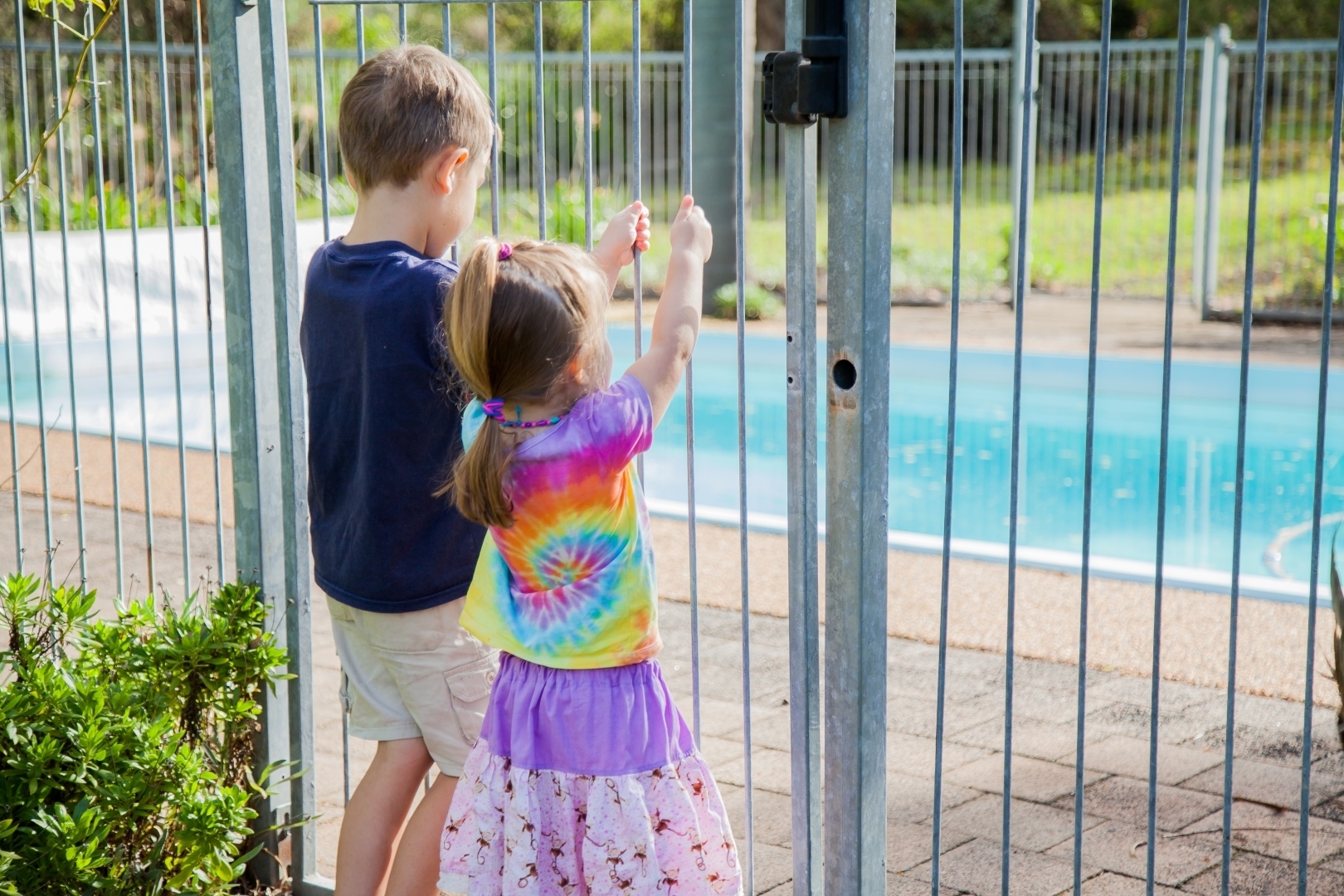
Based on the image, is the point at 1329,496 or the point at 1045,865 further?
the point at 1329,496

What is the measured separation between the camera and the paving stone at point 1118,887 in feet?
8.90

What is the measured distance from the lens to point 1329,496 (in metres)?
8.16

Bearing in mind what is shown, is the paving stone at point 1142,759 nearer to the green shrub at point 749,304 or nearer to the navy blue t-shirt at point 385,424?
the navy blue t-shirt at point 385,424

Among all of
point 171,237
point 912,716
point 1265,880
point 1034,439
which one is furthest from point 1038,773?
point 1034,439

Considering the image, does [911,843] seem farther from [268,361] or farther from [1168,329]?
[268,361]

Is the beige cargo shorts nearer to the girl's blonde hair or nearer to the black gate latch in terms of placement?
the girl's blonde hair

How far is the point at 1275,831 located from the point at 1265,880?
0.82ft

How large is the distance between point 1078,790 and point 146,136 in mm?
15290

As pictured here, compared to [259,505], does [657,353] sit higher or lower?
higher

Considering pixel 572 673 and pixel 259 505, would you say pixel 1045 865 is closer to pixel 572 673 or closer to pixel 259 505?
pixel 572 673

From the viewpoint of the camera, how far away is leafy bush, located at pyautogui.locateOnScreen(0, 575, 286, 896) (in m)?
2.21

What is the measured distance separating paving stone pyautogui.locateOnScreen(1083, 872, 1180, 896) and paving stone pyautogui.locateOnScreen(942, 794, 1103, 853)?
182 mm

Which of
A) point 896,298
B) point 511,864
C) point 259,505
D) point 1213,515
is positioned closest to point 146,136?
point 896,298

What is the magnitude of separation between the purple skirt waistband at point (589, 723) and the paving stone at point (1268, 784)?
1767 millimetres
